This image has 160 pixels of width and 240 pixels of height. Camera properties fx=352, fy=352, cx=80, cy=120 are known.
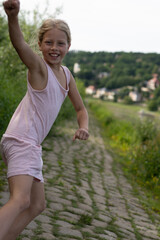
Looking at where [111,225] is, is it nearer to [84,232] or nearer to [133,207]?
[84,232]

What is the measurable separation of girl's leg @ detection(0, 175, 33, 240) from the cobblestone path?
112 centimetres

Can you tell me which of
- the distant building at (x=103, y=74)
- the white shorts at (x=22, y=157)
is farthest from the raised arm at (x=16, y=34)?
the distant building at (x=103, y=74)

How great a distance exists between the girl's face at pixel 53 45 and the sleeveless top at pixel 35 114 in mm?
112

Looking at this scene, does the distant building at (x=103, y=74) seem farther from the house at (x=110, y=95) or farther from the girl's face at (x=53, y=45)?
the girl's face at (x=53, y=45)

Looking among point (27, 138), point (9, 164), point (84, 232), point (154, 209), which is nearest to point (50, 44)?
point (27, 138)

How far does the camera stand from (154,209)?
5.36 meters

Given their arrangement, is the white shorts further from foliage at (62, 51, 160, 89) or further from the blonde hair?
foliage at (62, 51, 160, 89)

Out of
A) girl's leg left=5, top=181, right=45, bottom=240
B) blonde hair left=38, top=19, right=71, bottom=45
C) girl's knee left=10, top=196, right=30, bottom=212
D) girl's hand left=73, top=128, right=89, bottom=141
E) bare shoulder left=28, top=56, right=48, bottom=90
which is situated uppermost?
blonde hair left=38, top=19, right=71, bottom=45

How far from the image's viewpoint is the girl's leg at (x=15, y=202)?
195 centimetres

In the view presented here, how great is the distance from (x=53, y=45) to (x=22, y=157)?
77 centimetres

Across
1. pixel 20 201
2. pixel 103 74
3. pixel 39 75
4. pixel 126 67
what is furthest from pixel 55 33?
pixel 126 67

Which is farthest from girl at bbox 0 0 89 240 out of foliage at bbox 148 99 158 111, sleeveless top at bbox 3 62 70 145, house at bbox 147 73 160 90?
foliage at bbox 148 99 158 111

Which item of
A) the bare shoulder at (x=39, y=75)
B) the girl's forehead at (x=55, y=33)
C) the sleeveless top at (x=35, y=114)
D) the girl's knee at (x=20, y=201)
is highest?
the girl's forehead at (x=55, y=33)

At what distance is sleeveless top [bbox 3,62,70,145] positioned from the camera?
7.17 ft
